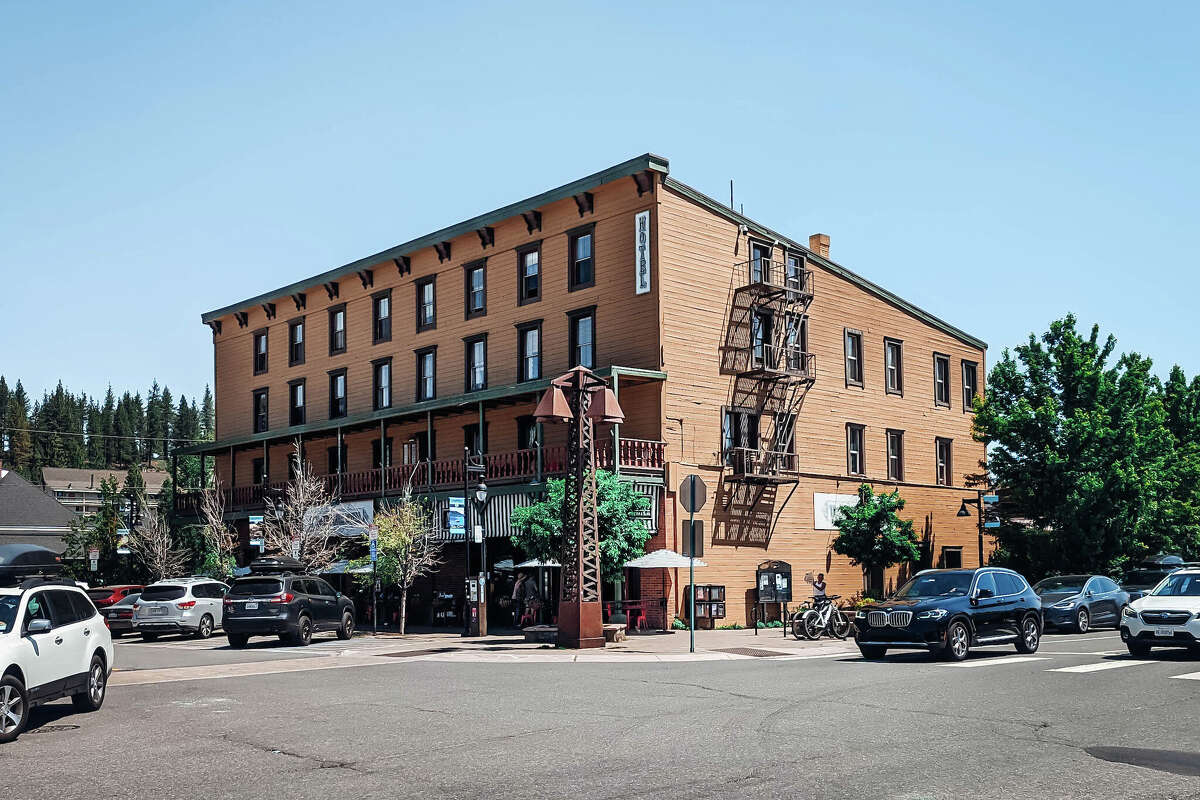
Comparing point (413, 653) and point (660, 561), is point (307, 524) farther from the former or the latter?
point (413, 653)

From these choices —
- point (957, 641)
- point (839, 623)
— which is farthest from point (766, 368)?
point (957, 641)

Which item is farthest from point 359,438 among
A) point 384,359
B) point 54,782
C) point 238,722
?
point 54,782

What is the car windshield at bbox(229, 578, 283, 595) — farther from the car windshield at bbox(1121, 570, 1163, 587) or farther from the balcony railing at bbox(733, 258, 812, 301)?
the car windshield at bbox(1121, 570, 1163, 587)

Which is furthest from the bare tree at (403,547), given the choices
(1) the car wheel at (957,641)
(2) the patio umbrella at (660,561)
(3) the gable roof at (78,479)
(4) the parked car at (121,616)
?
(3) the gable roof at (78,479)

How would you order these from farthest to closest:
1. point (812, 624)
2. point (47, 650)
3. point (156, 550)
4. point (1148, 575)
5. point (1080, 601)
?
1. point (156, 550)
2. point (1148, 575)
3. point (1080, 601)
4. point (812, 624)
5. point (47, 650)

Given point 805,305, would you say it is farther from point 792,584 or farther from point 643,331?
point 792,584

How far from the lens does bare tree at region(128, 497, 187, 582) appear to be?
151 ft

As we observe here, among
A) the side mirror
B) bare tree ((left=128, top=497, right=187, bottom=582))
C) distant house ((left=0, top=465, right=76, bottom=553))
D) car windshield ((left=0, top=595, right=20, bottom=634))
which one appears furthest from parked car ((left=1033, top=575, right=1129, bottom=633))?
distant house ((left=0, top=465, right=76, bottom=553))

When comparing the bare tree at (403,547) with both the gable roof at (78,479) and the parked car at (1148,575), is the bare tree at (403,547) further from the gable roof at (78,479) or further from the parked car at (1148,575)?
the gable roof at (78,479)

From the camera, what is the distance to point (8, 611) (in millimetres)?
12547

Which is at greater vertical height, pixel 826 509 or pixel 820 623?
pixel 826 509

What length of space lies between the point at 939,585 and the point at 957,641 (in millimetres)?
1410

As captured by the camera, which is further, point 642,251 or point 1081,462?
point 1081,462

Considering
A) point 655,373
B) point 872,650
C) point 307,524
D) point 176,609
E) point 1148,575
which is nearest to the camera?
point 872,650
